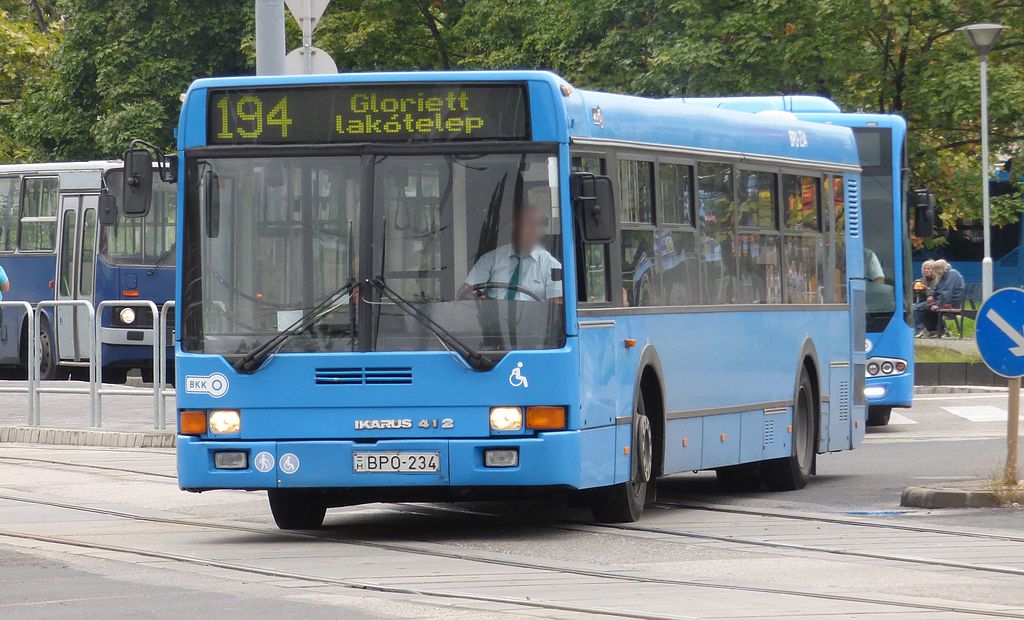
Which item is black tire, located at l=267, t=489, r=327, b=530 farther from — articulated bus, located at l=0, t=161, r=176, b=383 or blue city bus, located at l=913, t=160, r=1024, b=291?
blue city bus, located at l=913, t=160, r=1024, b=291

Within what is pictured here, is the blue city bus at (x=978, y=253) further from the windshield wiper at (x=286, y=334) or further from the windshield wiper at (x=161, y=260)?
the windshield wiper at (x=286, y=334)

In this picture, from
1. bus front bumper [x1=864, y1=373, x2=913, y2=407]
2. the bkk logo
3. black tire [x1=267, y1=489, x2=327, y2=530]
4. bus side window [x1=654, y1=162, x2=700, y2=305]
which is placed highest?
bus side window [x1=654, y1=162, x2=700, y2=305]

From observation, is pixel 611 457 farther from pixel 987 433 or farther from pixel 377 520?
pixel 987 433

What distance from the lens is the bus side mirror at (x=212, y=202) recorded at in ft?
37.9

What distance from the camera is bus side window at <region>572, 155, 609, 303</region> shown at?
37.9 feet

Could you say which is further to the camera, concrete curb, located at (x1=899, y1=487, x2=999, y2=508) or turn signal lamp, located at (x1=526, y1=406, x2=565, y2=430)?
concrete curb, located at (x1=899, y1=487, x2=999, y2=508)

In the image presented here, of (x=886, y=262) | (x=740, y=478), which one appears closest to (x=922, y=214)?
(x=886, y=262)

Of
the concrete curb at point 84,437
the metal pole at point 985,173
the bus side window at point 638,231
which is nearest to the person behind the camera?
the bus side window at point 638,231

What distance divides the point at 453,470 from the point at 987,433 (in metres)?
12.0

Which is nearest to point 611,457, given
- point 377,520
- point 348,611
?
point 377,520

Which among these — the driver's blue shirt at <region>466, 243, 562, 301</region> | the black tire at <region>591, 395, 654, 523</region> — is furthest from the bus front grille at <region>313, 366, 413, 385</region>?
the black tire at <region>591, 395, 654, 523</region>

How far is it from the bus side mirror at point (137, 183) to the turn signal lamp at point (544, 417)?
2394 mm

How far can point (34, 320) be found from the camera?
69.4 ft

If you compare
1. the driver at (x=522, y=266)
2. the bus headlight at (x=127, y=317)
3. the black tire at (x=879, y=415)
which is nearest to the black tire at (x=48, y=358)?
the bus headlight at (x=127, y=317)
